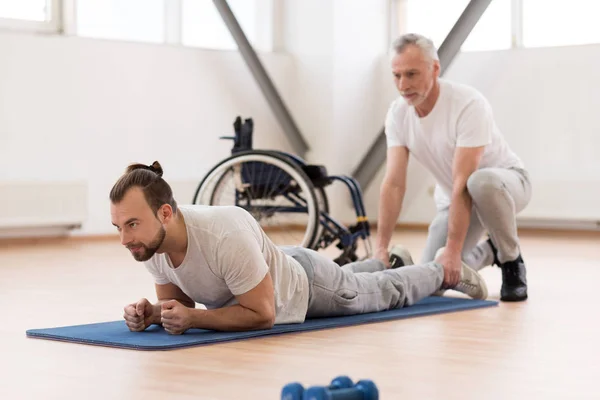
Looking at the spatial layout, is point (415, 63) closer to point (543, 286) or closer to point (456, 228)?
point (456, 228)

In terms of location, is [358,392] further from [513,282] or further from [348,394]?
[513,282]

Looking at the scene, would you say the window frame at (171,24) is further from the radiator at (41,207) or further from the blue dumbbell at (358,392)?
the blue dumbbell at (358,392)

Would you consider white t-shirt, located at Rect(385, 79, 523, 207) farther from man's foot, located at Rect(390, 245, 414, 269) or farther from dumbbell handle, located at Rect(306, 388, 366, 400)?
dumbbell handle, located at Rect(306, 388, 366, 400)

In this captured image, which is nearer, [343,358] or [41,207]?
[343,358]

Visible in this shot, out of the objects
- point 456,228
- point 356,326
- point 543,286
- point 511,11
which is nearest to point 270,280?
point 356,326

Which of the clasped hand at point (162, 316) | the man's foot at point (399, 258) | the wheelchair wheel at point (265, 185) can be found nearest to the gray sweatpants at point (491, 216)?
the man's foot at point (399, 258)

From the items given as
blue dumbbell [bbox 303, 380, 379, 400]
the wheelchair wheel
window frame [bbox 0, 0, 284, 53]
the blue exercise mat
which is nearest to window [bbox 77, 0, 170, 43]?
window frame [bbox 0, 0, 284, 53]

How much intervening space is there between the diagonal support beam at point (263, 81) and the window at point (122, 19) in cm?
46

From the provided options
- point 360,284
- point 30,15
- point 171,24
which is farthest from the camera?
point 171,24

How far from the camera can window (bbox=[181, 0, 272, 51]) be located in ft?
25.3

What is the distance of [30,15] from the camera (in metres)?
6.80

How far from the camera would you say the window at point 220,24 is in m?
7.71

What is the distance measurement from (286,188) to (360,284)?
2084 millimetres

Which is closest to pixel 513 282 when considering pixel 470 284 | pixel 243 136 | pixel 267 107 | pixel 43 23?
pixel 470 284
